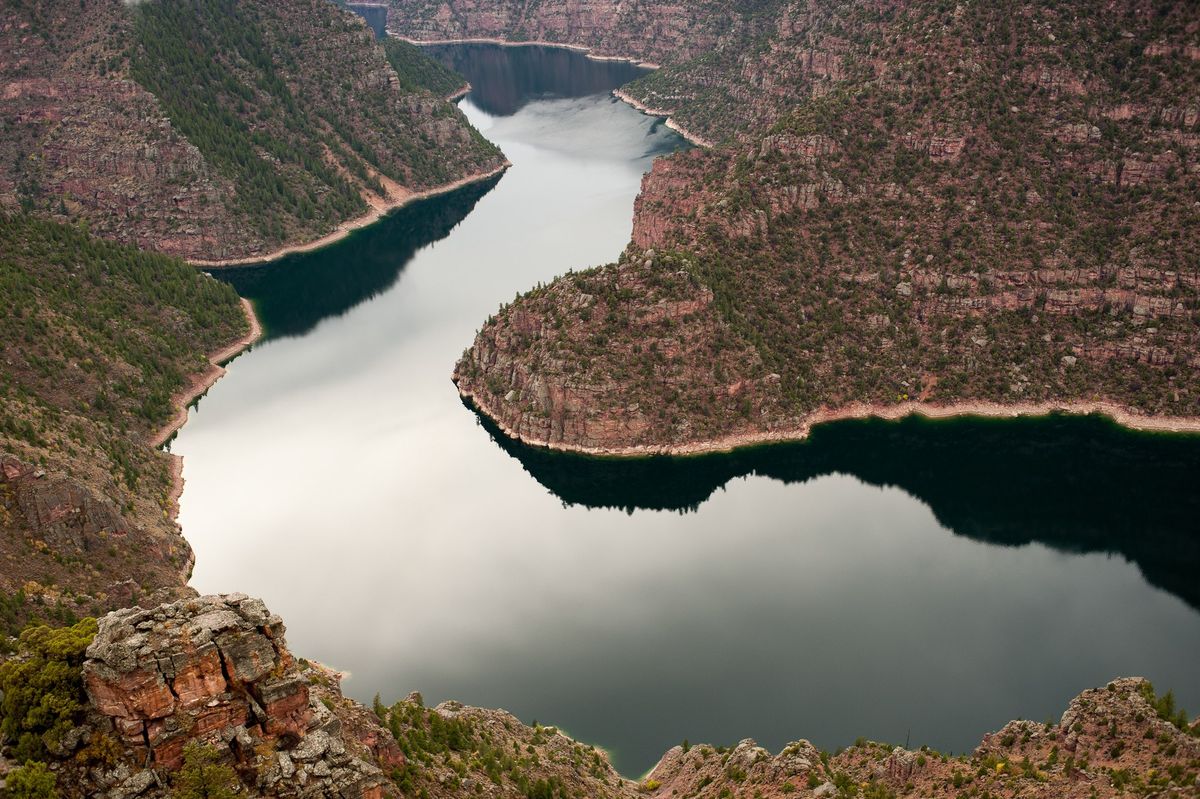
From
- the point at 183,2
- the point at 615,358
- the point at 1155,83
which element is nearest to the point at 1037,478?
the point at 615,358

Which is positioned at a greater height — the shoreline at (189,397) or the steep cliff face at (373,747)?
the steep cliff face at (373,747)

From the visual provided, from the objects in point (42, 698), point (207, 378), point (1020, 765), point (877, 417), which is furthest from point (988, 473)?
point (42, 698)

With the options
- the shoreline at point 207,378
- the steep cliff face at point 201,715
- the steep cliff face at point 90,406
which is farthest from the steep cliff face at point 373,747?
the shoreline at point 207,378

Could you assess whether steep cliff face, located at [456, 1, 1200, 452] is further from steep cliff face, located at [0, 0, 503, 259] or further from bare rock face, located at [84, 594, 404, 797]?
bare rock face, located at [84, 594, 404, 797]

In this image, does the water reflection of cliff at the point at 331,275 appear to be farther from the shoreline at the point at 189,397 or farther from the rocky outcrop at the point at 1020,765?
the rocky outcrop at the point at 1020,765

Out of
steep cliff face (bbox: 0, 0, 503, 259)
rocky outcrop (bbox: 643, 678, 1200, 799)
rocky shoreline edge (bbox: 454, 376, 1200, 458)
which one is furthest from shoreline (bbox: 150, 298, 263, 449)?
rocky outcrop (bbox: 643, 678, 1200, 799)

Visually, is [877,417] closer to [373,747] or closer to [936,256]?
[936,256]
